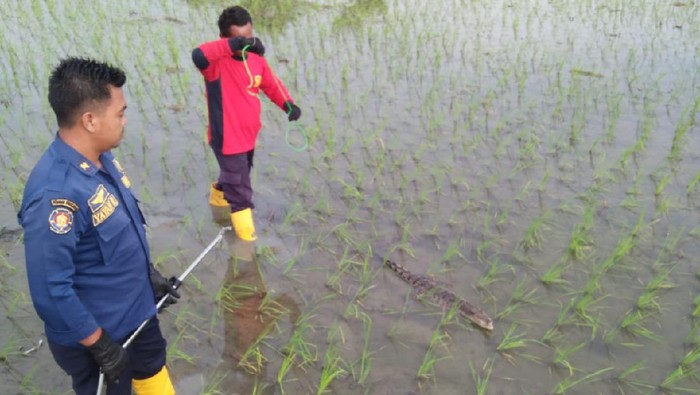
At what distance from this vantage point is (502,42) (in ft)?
23.9

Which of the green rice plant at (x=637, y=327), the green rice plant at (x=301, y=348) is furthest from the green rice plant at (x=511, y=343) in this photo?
the green rice plant at (x=301, y=348)

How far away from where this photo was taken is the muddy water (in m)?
2.54

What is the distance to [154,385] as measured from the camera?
2.04m

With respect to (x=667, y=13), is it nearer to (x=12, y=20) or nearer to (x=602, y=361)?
(x=602, y=361)

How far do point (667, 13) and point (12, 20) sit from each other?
10.3 m

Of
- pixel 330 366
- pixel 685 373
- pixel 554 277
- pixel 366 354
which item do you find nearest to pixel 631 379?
pixel 685 373

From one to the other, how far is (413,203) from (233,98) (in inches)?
61.9

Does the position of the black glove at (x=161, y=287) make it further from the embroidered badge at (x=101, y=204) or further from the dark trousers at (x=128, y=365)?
the embroidered badge at (x=101, y=204)

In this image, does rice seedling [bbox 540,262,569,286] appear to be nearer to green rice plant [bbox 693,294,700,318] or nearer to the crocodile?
the crocodile

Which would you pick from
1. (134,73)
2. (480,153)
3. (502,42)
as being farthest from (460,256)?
(502,42)

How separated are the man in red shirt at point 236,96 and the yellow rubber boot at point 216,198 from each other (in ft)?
1.43

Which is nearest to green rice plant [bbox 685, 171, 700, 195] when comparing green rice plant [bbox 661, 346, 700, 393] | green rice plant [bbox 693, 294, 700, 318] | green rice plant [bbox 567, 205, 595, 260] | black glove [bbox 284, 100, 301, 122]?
green rice plant [bbox 567, 205, 595, 260]

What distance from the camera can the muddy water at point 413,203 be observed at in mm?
2539

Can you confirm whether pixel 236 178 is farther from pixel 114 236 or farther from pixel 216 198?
pixel 114 236
